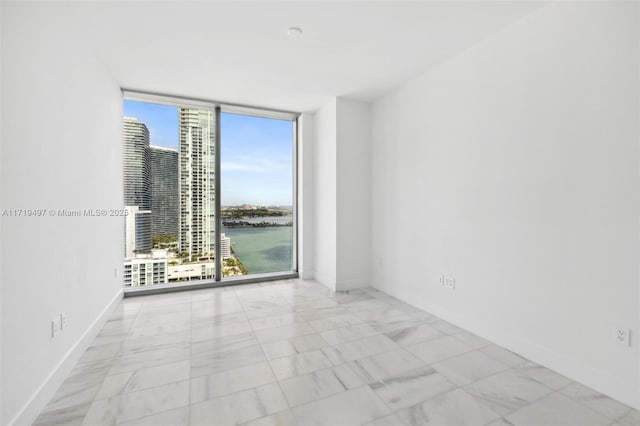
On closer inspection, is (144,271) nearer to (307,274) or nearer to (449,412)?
(307,274)

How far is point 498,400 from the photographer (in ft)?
5.75

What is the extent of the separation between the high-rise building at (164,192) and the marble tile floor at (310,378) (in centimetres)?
126

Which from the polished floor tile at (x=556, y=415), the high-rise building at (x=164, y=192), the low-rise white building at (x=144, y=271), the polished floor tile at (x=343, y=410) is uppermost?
the high-rise building at (x=164, y=192)

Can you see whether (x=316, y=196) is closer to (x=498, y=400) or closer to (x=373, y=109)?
(x=373, y=109)

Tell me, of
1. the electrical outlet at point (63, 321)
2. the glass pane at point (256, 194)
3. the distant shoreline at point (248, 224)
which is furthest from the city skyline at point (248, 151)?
the electrical outlet at point (63, 321)

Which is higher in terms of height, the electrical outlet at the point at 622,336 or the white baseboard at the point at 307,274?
the electrical outlet at the point at 622,336

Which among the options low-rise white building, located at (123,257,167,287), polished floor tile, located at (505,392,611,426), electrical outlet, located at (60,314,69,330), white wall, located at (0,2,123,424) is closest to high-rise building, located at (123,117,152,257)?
low-rise white building, located at (123,257,167,287)

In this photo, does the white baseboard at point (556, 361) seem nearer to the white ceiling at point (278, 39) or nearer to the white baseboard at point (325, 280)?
the white baseboard at point (325, 280)

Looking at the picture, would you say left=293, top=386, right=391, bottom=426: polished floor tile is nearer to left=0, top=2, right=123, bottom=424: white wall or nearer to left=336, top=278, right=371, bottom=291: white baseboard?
left=0, top=2, right=123, bottom=424: white wall

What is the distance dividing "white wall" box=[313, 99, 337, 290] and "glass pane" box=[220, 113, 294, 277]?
0.49 meters

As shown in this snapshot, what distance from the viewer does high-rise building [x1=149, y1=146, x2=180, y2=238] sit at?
3.96 metres

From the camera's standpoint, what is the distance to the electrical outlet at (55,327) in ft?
6.15

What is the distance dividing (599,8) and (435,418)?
2.67 m

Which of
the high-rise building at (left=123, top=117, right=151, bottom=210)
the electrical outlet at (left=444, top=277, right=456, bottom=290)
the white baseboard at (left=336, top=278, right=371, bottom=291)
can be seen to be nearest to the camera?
the electrical outlet at (left=444, top=277, right=456, bottom=290)
